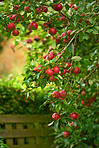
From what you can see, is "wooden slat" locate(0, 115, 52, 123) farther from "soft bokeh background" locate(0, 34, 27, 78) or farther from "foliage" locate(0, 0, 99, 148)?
"soft bokeh background" locate(0, 34, 27, 78)

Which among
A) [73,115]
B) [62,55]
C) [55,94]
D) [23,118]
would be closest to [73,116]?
[73,115]

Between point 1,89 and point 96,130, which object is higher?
point 1,89

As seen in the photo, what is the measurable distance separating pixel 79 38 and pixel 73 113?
63cm

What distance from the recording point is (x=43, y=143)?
3.17m

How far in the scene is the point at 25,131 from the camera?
9.74 feet

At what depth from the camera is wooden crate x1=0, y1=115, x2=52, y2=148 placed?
2.77 meters

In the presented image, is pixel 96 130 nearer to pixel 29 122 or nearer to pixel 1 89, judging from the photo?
pixel 29 122

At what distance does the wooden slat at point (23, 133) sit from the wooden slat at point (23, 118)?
4.6 inches

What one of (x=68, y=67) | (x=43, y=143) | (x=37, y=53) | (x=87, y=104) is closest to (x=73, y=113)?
(x=68, y=67)

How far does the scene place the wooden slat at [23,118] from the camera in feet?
9.02

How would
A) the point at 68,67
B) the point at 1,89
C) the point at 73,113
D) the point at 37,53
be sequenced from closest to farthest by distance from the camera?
the point at 68,67 < the point at 73,113 < the point at 1,89 < the point at 37,53

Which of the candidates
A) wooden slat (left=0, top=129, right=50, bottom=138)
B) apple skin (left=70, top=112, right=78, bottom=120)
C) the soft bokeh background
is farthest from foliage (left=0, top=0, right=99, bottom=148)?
the soft bokeh background

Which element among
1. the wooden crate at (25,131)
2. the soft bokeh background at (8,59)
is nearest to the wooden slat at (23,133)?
the wooden crate at (25,131)

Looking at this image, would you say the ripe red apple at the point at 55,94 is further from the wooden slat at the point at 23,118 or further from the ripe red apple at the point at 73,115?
the wooden slat at the point at 23,118
